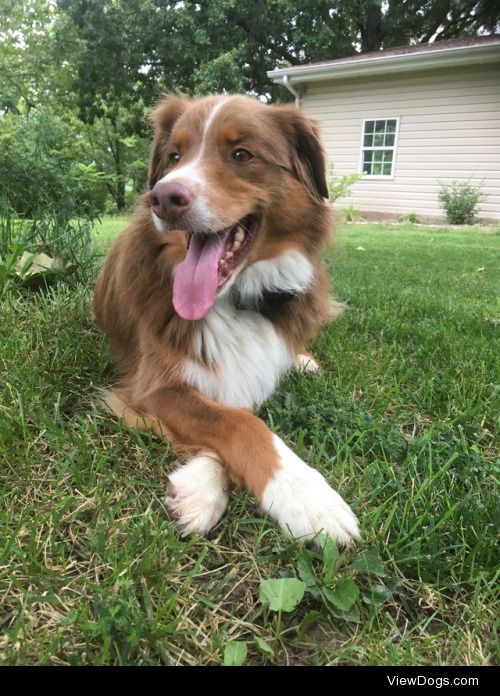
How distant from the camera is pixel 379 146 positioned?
15406 millimetres

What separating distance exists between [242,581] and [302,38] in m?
21.2

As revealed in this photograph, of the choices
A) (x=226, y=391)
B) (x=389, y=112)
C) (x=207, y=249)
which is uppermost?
(x=389, y=112)

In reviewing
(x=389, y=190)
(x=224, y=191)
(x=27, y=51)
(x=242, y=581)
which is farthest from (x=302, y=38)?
(x=242, y=581)

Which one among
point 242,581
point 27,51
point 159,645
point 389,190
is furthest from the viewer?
point 27,51

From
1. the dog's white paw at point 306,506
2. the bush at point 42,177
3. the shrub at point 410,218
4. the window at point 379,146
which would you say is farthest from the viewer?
the window at point 379,146

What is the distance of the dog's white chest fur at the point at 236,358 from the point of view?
8.34ft

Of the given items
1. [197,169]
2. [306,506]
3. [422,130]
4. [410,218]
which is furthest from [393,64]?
[306,506]

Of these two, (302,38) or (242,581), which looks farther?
(302,38)

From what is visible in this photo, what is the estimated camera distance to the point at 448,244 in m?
9.23

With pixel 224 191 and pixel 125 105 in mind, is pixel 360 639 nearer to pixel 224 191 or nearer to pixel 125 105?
pixel 224 191

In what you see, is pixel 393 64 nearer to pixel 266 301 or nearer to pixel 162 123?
pixel 162 123

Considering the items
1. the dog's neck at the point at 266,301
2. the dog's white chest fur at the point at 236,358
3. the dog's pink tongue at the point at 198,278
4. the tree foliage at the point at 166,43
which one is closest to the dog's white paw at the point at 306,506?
the dog's white chest fur at the point at 236,358

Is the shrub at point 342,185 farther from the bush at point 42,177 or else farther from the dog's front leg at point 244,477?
the dog's front leg at point 244,477

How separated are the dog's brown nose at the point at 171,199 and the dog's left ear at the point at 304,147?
84cm
